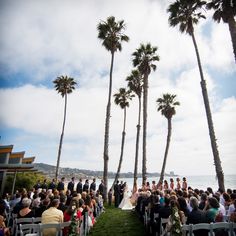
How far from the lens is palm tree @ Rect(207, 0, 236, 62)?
44.5 ft

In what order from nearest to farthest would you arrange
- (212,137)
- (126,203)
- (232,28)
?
(232,28), (212,137), (126,203)

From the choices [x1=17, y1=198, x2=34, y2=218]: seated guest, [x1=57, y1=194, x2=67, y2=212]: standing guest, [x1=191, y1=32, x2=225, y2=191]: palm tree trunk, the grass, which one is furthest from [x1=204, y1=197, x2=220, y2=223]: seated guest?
[x1=191, y1=32, x2=225, y2=191]: palm tree trunk

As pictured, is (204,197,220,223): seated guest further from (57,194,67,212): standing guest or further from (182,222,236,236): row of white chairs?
(57,194,67,212): standing guest

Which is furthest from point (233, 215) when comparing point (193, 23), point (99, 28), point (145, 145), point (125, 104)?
point (125, 104)

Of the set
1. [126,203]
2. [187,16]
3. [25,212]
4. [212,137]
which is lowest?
[25,212]

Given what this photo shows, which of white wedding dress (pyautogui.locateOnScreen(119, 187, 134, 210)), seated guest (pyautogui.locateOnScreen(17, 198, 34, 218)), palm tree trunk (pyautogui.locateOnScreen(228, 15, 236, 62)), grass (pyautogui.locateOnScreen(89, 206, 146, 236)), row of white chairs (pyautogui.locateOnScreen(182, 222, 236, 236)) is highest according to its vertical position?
palm tree trunk (pyautogui.locateOnScreen(228, 15, 236, 62))

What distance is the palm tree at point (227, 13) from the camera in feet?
44.5

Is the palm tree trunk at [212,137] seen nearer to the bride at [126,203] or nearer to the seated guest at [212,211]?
the bride at [126,203]

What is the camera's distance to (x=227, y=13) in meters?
14.1

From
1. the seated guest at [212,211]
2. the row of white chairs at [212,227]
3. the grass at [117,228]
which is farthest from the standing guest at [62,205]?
the seated guest at [212,211]

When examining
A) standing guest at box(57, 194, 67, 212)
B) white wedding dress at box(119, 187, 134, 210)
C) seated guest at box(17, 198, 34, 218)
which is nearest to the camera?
seated guest at box(17, 198, 34, 218)

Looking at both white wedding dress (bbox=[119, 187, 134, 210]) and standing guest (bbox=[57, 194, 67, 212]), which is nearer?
standing guest (bbox=[57, 194, 67, 212])

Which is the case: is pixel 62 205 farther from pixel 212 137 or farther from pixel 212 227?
pixel 212 137

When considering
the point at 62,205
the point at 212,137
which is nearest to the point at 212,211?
the point at 62,205
